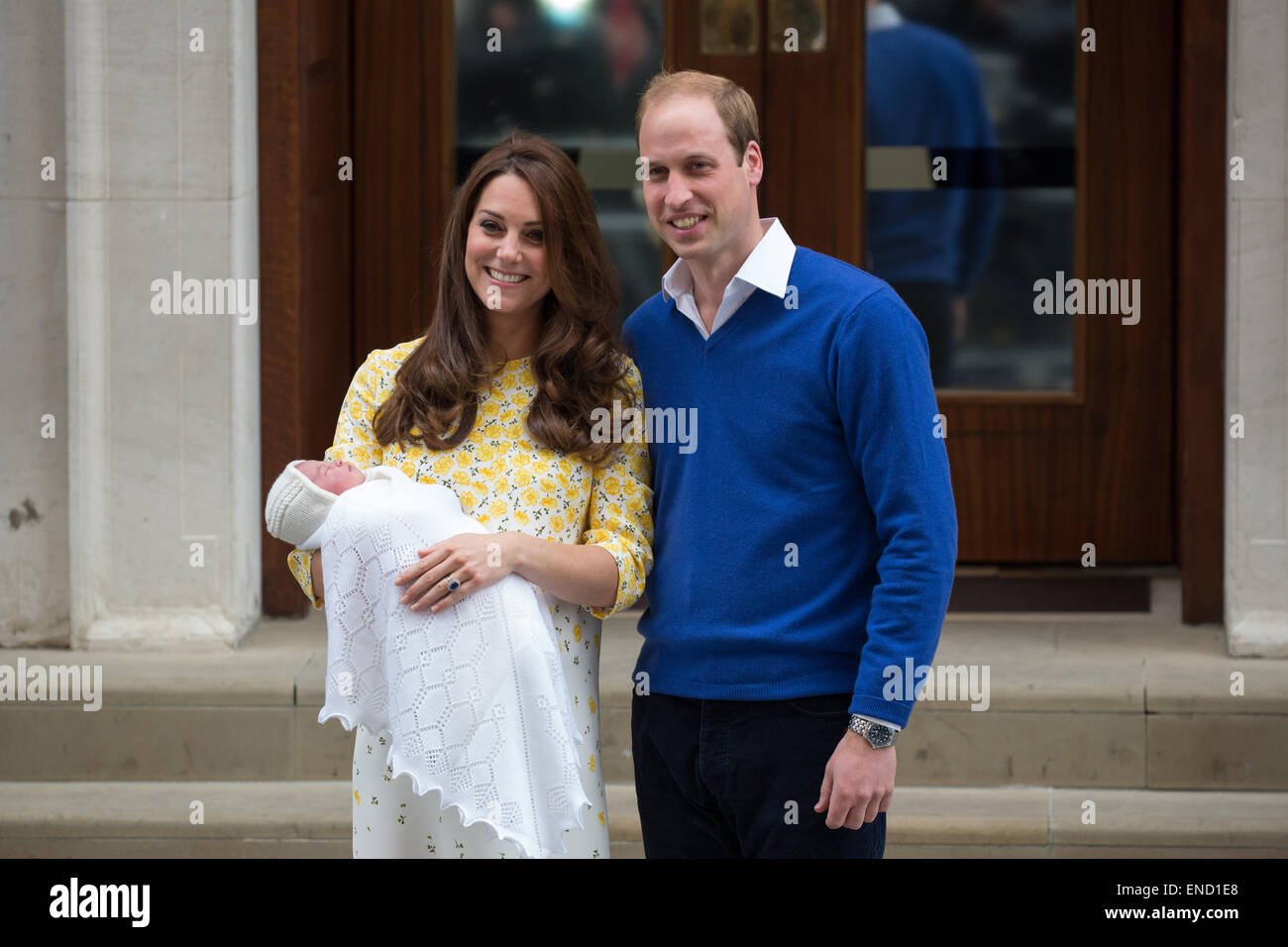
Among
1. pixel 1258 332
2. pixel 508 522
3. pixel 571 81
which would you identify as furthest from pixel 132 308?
pixel 1258 332

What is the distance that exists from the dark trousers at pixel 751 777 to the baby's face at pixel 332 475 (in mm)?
668

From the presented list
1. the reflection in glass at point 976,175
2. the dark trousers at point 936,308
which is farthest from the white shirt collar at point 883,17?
the dark trousers at point 936,308

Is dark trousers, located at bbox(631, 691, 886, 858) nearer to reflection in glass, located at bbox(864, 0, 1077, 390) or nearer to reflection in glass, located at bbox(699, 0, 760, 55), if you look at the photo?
reflection in glass, located at bbox(864, 0, 1077, 390)

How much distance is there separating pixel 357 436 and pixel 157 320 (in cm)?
248

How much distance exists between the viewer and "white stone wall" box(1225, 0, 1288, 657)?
16.1 feet

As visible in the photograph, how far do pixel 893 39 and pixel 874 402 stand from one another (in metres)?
3.26

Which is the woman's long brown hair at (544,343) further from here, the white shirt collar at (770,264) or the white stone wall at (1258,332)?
the white stone wall at (1258,332)

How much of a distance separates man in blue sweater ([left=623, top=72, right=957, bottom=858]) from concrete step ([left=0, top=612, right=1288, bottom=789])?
77.3 inches

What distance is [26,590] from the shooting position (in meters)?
5.20

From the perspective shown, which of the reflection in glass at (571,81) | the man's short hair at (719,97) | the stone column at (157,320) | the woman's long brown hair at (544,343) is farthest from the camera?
the reflection in glass at (571,81)

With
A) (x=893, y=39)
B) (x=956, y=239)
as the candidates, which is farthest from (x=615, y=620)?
(x=893, y=39)

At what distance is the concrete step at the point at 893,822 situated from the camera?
4.39m

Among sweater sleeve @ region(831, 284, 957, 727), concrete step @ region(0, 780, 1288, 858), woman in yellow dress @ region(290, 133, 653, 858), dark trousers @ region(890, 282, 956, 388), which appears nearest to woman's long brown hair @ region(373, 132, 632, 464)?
woman in yellow dress @ region(290, 133, 653, 858)

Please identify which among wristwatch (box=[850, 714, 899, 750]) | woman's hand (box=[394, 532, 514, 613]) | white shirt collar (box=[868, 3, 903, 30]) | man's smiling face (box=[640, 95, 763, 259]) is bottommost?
wristwatch (box=[850, 714, 899, 750])
